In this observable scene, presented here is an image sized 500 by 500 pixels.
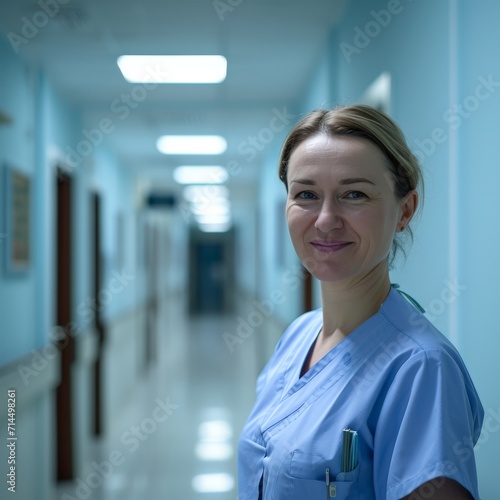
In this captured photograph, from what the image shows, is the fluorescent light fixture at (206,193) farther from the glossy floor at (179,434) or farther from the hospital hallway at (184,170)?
the glossy floor at (179,434)

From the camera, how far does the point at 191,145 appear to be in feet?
21.7

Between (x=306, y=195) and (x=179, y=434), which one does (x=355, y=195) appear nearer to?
(x=306, y=195)

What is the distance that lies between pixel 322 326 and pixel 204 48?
9.16 ft

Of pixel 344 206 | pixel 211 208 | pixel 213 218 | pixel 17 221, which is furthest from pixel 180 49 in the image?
pixel 213 218

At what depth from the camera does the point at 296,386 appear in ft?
4.16

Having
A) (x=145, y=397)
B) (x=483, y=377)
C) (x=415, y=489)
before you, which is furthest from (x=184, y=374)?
(x=415, y=489)

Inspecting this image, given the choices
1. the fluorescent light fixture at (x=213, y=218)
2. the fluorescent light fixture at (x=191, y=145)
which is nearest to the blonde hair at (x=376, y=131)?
the fluorescent light fixture at (x=191, y=145)

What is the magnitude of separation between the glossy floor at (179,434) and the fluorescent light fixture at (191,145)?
275 centimetres

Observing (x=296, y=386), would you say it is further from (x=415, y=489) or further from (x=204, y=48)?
(x=204, y=48)

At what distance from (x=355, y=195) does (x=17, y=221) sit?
2.65m

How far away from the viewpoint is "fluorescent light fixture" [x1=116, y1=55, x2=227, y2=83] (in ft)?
13.0

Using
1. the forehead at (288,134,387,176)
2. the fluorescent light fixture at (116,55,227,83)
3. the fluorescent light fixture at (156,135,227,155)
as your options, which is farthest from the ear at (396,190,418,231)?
the fluorescent light fixture at (156,135,227,155)

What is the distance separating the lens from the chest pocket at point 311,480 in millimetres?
1052

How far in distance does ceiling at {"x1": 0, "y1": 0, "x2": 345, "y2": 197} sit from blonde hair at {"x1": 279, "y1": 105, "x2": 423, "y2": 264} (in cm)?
208
